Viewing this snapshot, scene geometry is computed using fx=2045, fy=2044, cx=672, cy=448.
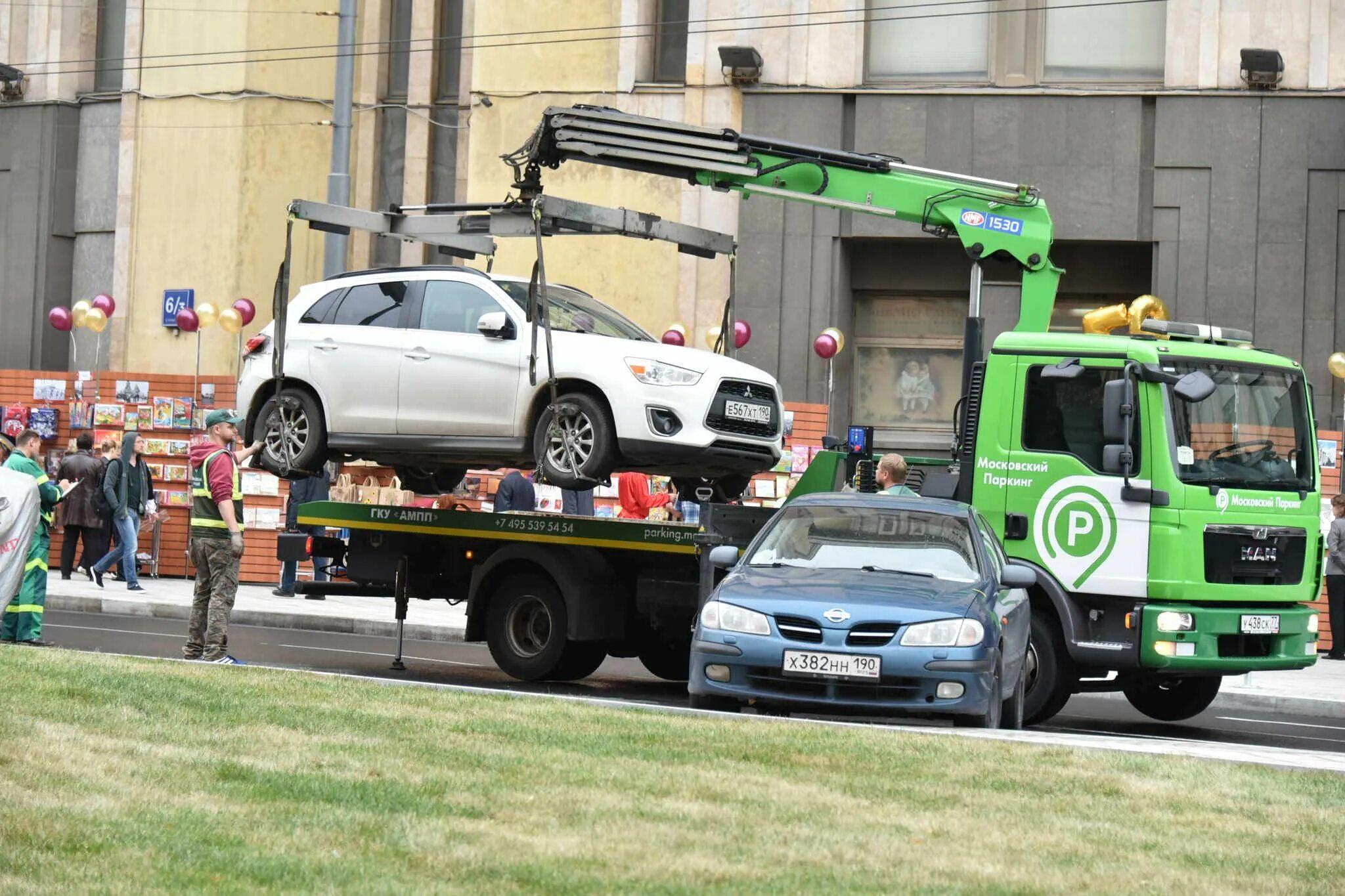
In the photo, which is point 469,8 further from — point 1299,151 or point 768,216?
point 1299,151

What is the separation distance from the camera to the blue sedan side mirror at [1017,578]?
39.2 feet

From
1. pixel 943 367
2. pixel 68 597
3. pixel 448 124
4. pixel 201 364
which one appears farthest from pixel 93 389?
pixel 943 367

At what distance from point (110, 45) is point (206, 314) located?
744 cm

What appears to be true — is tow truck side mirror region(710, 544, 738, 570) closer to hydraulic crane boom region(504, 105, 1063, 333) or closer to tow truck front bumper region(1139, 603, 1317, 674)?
tow truck front bumper region(1139, 603, 1317, 674)

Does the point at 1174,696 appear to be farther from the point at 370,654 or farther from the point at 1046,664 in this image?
the point at 370,654

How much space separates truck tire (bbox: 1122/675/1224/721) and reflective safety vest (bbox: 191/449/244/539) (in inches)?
258

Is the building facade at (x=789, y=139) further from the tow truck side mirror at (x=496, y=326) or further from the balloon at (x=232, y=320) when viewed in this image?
the tow truck side mirror at (x=496, y=326)

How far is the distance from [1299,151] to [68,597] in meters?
14.9

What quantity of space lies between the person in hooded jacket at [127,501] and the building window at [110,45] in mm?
9235

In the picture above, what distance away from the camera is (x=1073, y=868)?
688 centimetres

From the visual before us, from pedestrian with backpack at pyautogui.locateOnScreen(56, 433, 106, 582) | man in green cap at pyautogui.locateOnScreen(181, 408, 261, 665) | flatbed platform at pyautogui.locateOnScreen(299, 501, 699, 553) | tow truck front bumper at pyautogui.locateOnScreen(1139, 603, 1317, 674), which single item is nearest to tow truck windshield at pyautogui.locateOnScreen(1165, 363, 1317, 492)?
tow truck front bumper at pyautogui.locateOnScreen(1139, 603, 1317, 674)

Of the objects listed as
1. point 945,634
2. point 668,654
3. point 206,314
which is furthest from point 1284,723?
point 206,314

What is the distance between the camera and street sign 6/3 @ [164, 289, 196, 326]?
29.1 meters

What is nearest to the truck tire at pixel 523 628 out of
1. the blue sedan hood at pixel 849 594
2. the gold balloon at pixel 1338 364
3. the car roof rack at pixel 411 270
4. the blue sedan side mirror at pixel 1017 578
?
the car roof rack at pixel 411 270
